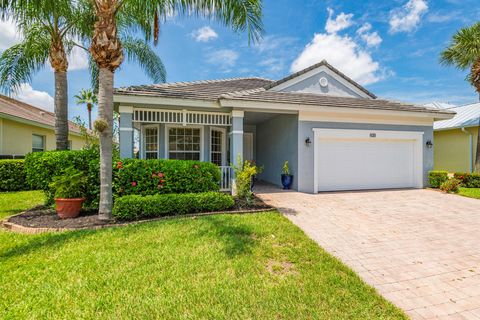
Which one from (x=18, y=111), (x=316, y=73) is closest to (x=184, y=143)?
(x=316, y=73)

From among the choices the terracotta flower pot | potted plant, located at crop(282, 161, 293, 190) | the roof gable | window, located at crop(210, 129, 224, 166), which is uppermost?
the roof gable

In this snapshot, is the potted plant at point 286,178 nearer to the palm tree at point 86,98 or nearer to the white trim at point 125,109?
the white trim at point 125,109

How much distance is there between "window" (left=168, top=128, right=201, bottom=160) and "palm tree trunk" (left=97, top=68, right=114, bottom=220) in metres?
4.33

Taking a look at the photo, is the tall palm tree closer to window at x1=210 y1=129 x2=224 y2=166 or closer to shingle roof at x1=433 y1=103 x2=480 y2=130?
window at x1=210 y1=129 x2=224 y2=166

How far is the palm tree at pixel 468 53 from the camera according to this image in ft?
40.2

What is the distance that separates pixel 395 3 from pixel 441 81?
10.2 metres

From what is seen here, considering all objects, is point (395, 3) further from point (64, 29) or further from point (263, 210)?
point (64, 29)

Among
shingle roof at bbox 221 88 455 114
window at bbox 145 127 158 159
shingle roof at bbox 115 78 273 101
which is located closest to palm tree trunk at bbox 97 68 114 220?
shingle roof at bbox 115 78 273 101

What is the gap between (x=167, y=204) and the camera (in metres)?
6.17

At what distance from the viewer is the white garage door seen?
9984 millimetres

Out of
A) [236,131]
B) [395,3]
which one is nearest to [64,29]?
[236,131]

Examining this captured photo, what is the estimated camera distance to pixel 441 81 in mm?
16188

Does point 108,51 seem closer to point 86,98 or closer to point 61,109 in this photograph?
point 61,109

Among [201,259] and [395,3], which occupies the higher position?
[395,3]
